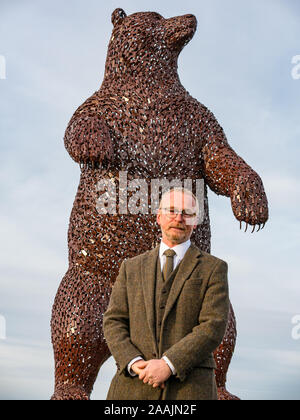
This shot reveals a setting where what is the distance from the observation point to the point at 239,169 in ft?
12.2

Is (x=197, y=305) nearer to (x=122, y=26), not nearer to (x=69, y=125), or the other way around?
(x=69, y=125)

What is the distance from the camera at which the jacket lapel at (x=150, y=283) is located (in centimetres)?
211

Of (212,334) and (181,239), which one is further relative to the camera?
(181,239)

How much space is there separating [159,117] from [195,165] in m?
0.38

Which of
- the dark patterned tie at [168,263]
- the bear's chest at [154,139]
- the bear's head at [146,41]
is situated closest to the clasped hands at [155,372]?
the dark patterned tie at [168,263]

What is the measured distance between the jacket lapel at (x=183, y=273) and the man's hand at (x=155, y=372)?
15 cm

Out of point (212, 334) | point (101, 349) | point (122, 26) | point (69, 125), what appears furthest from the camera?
point (122, 26)

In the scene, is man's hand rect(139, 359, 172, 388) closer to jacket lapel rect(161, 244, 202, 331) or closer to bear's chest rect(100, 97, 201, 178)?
jacket lapel rect(161, 244, 202, 331)

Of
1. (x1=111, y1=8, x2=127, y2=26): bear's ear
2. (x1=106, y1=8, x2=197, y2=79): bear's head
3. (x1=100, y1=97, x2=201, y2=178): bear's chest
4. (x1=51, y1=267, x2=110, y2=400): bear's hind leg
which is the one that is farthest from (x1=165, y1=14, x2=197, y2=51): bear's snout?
(x1=51, y1=267, x2=110, y2=400): bear's hind leg

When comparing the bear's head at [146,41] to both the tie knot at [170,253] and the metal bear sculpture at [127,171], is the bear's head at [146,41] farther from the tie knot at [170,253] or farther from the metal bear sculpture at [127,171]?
the tie knot at [170,253]

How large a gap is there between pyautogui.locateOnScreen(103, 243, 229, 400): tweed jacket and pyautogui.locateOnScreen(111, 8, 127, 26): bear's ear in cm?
243

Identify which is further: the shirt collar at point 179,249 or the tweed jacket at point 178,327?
the shirt collar at point 179,249

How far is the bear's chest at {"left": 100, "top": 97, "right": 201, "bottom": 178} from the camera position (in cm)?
368

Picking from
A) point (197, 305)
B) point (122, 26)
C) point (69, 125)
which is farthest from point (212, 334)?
point (122, 26)
